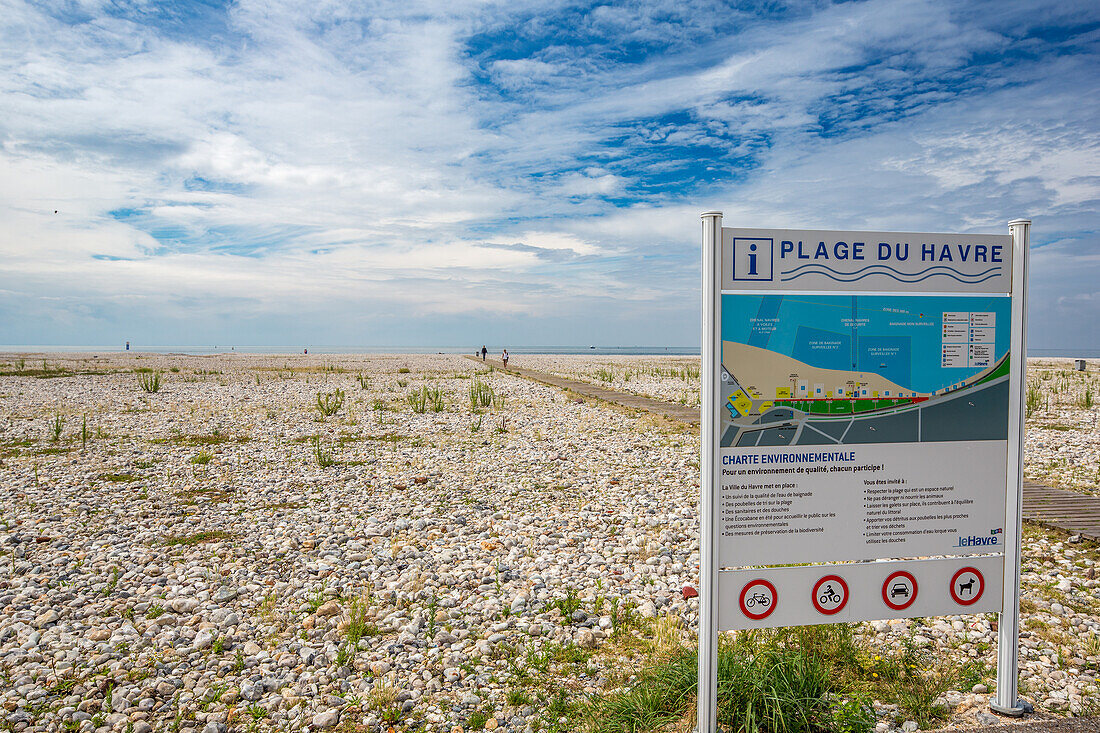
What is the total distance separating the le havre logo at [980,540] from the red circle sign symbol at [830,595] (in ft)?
2.47

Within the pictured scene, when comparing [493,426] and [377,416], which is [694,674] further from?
[377,416]

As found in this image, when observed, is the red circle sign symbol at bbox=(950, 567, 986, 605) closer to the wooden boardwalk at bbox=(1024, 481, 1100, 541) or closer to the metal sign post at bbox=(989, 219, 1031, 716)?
the metal sign post at bbox=(989, 219, 1031, 716)

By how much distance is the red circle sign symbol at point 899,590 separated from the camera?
132 inches

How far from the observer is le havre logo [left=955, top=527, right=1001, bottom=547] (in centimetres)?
342

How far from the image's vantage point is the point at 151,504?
7941mm

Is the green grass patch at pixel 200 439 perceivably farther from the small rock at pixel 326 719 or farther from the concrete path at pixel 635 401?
the small rock at pixel 326 719

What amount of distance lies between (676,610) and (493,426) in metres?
9.56

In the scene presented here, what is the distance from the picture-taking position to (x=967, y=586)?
3.44 meters

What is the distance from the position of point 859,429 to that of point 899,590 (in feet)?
3.21

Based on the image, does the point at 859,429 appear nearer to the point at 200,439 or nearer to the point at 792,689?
the point at 792,689

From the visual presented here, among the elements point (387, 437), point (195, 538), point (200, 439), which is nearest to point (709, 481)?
point (195, 538)

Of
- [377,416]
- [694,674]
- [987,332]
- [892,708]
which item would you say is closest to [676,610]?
[694,674]

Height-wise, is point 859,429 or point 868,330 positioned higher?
point 868,330

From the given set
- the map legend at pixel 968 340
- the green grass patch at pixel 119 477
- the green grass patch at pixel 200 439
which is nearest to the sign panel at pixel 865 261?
the map legend at pixel 968 340
